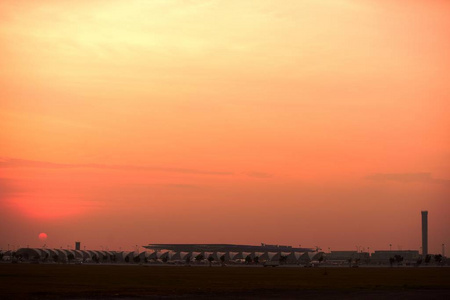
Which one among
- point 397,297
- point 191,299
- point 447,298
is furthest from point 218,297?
point 447,298

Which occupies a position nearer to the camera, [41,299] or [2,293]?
[41,299]

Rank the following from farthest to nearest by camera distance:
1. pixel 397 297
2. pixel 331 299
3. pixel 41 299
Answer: pixel 397 297
pixel 331 299
pixel 41 299

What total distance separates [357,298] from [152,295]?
20702 millimetres

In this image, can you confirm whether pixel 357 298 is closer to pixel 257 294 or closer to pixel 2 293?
pixel 257 294

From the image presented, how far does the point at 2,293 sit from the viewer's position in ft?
216

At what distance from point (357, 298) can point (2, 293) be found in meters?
35.5

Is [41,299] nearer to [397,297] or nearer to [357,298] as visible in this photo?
[357,298]

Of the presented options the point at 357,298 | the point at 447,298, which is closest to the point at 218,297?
the point at 357,298

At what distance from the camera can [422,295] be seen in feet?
235

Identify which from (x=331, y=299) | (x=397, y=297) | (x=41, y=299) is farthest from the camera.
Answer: (x=397, y=297)

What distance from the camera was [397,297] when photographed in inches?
2697

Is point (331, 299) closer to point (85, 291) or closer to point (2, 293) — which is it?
point (85, 291)

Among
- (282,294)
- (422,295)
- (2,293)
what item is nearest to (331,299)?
(282,294)

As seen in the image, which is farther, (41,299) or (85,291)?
(85,291)
